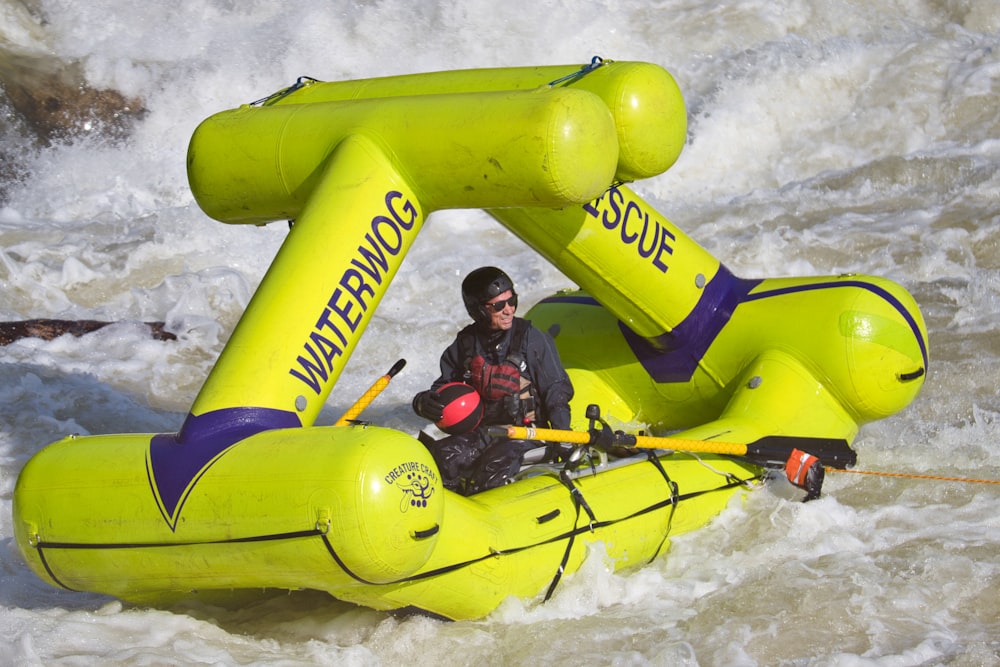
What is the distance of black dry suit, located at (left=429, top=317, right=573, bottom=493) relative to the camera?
5.32 meters

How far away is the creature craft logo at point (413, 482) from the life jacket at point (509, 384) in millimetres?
1324

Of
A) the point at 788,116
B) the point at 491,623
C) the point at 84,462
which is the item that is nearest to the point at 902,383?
the point at 491,623

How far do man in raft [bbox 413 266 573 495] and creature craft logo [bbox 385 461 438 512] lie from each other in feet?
3.41

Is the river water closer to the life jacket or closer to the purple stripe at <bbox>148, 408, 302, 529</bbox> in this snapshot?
the purple stripe at <bbox>148, 408, 302, 529</bbox>

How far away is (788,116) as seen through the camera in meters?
11.0

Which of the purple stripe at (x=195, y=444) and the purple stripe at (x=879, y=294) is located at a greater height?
the purple stripe at (x=879, y=294)

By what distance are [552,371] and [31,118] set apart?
23.0ft

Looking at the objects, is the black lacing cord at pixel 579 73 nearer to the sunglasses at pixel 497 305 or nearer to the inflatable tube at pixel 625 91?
the inflatable tube at pixel 625 91

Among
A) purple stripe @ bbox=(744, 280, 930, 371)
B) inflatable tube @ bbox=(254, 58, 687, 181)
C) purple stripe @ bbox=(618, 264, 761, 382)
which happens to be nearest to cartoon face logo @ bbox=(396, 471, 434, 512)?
inflatable tube @ bbox=(254, 58, 687, 181)

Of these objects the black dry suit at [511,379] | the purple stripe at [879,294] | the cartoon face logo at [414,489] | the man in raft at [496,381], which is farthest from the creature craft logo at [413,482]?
the purple stripe at [879,294]

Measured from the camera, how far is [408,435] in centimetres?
428

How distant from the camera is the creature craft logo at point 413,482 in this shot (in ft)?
13.0

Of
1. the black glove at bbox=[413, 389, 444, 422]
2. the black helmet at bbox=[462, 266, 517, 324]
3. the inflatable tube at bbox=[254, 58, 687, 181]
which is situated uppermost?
the inflatable tube at bbox=[254, 58, 687, 181]

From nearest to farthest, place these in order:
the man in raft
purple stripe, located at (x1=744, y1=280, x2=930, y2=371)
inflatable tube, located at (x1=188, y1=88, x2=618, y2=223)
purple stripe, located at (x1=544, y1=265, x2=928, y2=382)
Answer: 1. inflatable tube, located at (x1=188, y1=88, x2=618, y2=223)
2. the man in raft
3. purple stripe, located at (x1=744, y1=280, x2=930, y2=371)
4. purple stripe, located at (x1=544, y1=265, x2=928, y2=382)
